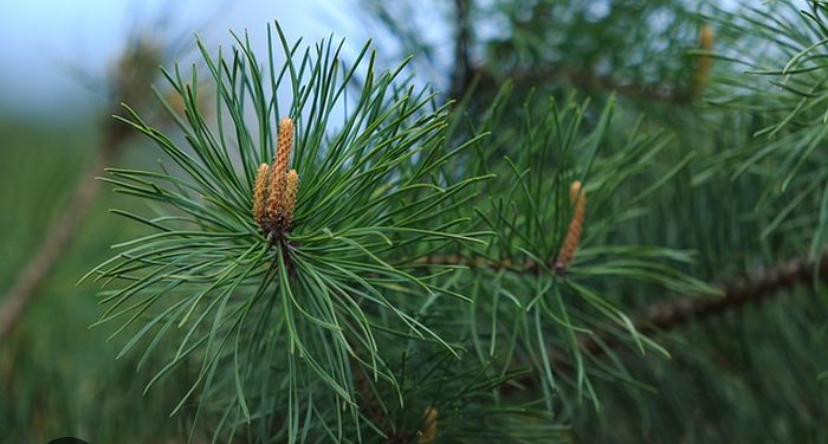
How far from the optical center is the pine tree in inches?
10.7

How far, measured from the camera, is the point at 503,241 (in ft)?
1.09

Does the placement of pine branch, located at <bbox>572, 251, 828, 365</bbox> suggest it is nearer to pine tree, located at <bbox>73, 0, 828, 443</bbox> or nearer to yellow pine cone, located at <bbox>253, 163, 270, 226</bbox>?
pine tree, located at <bbox>73, 0, 828, 443</bbox>

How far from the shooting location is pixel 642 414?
0.41 metres

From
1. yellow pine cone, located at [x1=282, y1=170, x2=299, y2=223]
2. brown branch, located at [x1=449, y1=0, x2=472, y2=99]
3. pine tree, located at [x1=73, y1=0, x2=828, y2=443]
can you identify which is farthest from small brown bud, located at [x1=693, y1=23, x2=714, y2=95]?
yellow pine cone, located at [x1=282, y1=170, x2=299, y2=223]

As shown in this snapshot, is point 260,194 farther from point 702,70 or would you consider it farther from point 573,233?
point 702,70

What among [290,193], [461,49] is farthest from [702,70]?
[290,193]

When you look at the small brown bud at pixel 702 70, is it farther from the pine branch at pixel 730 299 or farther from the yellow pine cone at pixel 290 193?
the yellow pine cone at pixel 290 193

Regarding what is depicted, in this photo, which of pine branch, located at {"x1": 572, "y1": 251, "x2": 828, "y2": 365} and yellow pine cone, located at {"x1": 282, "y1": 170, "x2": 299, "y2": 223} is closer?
yellow pine cone, located at {"x1": 282, "y1": 170, "x2": 299, "y2": 223}

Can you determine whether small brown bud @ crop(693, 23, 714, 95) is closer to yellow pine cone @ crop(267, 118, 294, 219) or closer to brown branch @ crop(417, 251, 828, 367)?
brown branch @ crop(417, 251, 828, 367)

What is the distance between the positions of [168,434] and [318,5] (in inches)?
9.0

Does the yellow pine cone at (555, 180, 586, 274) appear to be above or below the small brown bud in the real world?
below

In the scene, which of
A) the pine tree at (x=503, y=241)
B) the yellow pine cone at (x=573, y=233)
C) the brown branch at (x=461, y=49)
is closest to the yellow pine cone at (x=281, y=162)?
the pine tree at (x=503, y=241)

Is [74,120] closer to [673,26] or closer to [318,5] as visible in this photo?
[318,5]

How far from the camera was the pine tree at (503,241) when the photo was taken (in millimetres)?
273
